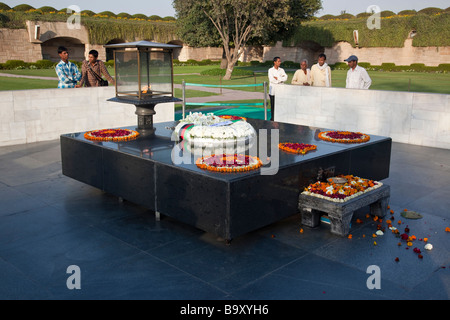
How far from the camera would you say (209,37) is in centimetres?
3369

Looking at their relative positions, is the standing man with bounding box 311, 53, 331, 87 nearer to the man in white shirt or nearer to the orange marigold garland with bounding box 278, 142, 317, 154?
the man in white shirt

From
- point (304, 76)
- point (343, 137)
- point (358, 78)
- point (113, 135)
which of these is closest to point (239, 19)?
point (304, 76)

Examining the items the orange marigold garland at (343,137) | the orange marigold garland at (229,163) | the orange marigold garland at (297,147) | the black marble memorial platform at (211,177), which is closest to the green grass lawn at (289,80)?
the orange marigold garland at (343,137)

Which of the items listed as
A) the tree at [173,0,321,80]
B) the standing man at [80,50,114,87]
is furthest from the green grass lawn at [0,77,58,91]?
the tree at [173,0,321,80]

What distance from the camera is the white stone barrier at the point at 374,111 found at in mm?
9047

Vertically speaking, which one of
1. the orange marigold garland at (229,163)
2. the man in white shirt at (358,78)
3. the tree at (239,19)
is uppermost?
the tree at (239,19)

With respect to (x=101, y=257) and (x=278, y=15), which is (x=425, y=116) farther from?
(x=278, y=15)

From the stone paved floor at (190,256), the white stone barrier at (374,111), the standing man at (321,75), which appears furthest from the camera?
the standing man at (321,75)

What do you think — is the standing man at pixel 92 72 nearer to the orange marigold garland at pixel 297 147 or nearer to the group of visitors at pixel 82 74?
the group of visitors at pixel 82 74

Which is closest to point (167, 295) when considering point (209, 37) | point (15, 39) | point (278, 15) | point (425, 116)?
point (425, 116)

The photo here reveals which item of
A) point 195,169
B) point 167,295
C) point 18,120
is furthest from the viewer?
point 18,120

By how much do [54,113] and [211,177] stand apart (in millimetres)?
6584

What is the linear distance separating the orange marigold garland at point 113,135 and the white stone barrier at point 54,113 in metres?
3.66

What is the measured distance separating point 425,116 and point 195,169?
258 inches
